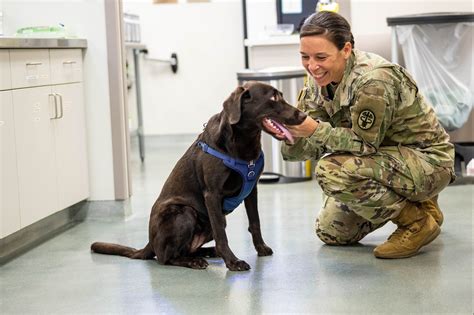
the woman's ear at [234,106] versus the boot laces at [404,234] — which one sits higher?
the woman's ear at [234,106]

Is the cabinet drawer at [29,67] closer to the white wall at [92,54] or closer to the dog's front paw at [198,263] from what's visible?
the white wall at [92,54]

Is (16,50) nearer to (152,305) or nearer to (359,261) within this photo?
(152,305)

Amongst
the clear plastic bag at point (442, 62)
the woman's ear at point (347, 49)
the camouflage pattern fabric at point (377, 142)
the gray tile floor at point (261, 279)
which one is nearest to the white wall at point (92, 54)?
the gray tile floor at point (261, 279)

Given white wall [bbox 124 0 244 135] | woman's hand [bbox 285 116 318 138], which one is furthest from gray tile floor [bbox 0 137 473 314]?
white wall [bbox 124 0 244 135]

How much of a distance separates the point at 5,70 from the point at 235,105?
3.36 feet

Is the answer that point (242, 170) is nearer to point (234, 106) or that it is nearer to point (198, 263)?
point (234, 106)

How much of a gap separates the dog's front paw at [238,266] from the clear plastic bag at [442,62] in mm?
2358

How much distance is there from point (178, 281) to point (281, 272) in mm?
376

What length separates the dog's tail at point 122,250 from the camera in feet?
10.0

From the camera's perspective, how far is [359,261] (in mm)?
2889

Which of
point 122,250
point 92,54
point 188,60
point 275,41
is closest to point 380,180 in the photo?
point 122,250

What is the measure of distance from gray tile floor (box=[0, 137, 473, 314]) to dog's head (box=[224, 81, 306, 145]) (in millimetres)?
554

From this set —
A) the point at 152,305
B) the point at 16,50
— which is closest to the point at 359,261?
the point at 152,305

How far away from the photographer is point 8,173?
10.2 ft
